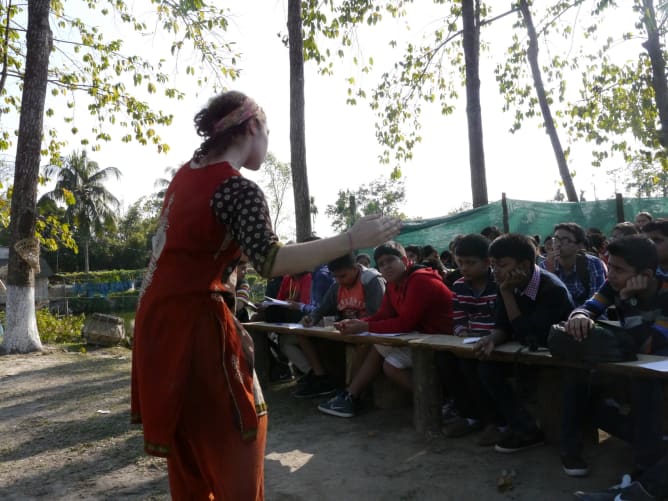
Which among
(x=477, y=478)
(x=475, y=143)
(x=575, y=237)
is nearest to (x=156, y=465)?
(x=477, y=478)

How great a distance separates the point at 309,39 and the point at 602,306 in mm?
6607

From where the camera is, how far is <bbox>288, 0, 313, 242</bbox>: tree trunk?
8070 millimetres

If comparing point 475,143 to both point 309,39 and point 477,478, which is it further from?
point 477,478

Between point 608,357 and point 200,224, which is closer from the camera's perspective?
point 200,224

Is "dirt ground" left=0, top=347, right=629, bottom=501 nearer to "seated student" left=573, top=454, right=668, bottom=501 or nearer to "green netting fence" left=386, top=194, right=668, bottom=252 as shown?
"seated student" left=573, top=454, right=668, bottom=501

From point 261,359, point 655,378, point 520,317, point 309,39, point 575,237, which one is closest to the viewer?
point 655,378

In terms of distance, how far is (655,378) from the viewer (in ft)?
9.44

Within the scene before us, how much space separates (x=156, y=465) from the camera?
382 cm

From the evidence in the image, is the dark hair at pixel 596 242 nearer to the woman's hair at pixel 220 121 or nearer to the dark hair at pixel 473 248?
the dark hair at pixel 473 248

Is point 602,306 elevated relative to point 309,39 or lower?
lower

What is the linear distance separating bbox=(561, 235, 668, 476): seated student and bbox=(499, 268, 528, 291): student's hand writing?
1.25 feet

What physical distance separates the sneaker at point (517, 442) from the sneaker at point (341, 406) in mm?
1400

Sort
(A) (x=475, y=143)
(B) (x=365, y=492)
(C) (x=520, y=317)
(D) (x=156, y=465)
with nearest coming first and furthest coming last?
1. (B) (x=365, y=492)
2. (C) (x=520, y=317)
3. (D) (x=156, y=465)
4. (A) (x=475, y=143)

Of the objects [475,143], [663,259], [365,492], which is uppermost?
[475,143]
